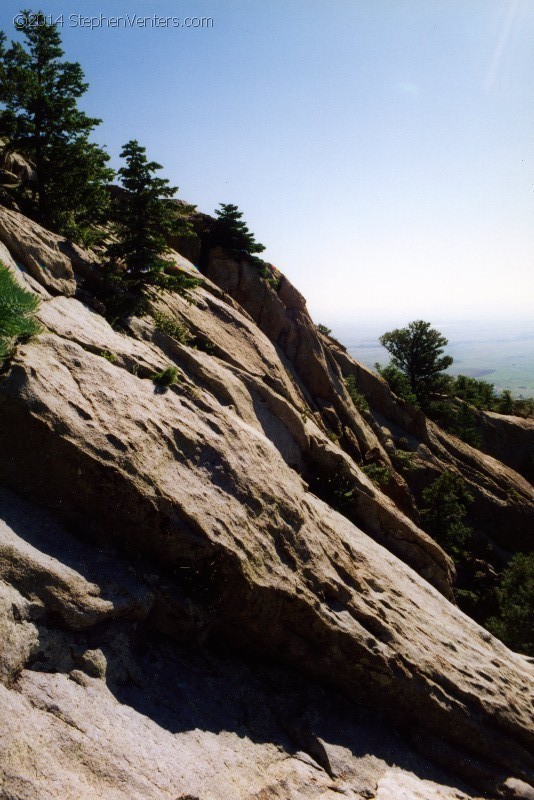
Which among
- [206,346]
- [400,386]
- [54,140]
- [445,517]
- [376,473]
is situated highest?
[54,140]

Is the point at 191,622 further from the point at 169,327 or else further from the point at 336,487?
the point at 169,327

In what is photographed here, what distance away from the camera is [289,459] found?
17328 millimetres

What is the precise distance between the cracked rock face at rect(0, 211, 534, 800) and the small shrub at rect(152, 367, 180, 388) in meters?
0.33

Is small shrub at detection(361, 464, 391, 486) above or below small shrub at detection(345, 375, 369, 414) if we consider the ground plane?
below

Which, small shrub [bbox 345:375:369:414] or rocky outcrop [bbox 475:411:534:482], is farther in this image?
rocky outcrop [bbox 475:411:534:482]

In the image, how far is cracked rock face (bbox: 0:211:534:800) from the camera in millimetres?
6961

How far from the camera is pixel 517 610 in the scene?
23.2 m

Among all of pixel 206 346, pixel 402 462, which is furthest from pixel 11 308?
pixel 402 462

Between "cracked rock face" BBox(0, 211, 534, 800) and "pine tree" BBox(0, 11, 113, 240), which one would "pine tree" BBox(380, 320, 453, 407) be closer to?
"cracked rock face" BBox(0, 211, 534, 800)

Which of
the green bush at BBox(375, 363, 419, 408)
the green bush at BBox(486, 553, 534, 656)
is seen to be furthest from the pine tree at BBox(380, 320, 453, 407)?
the green bush at BBox(486, 553, 534, 656)

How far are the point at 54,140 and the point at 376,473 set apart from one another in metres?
23.6

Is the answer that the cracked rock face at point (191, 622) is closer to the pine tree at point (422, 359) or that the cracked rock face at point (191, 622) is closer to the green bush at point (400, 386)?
the green bush at point (400, 386)

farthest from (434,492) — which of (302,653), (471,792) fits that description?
(302,653)

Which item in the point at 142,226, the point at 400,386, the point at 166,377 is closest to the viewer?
the point at 166,377
